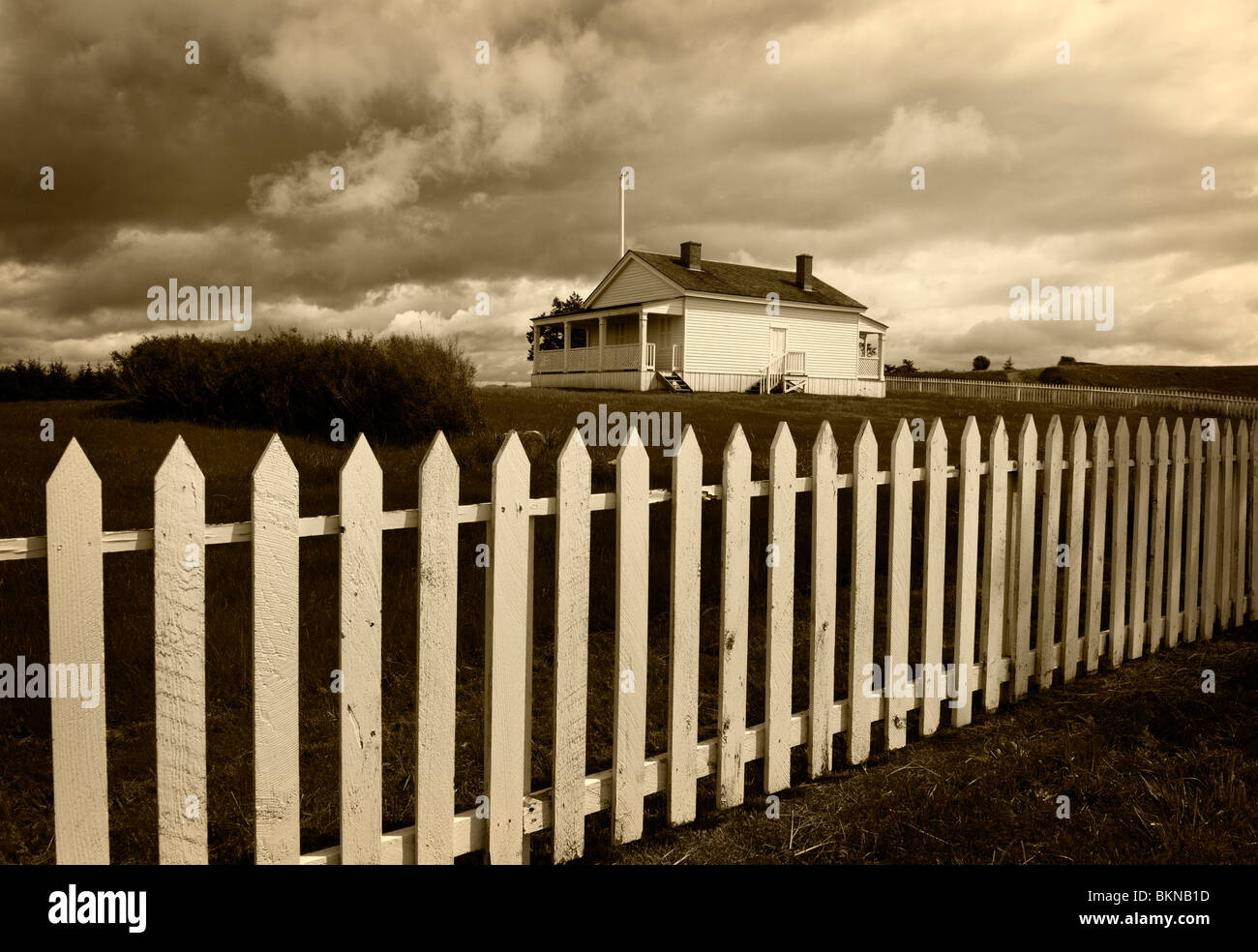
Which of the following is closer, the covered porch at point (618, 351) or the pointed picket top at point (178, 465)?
the pointed picket top at point (178, 465)

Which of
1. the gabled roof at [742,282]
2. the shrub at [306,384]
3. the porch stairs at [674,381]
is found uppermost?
the gabled roof at [742,282]

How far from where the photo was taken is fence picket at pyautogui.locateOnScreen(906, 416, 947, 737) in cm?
399

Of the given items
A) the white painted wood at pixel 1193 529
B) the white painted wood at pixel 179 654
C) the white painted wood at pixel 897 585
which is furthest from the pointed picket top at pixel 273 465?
the white painted wood at pixel 1193 529

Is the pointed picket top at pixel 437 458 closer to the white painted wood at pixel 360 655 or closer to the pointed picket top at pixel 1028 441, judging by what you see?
the white painted wood at pixel 360 655

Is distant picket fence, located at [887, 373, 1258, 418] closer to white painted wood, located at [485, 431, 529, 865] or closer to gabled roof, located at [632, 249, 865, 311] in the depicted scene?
gabled roof, located at [632, 249, 865, 311]

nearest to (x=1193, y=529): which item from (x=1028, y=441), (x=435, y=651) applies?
(x=1028, y=441)

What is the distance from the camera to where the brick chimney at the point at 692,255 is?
34688 millimetres

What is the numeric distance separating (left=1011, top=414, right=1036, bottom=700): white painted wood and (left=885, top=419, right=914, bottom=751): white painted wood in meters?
0.89

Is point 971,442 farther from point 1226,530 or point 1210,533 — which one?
point 1226,530

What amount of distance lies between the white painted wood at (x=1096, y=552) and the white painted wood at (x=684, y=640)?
2.79 m

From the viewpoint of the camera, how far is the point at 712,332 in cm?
3275

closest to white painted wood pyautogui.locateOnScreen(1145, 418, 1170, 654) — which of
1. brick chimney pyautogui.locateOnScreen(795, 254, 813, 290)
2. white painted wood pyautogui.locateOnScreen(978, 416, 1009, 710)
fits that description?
white painted wood pyautogui.locateOnScreen(978, 416, 1009, 710)

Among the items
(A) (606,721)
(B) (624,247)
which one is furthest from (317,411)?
(B) (624,247)
